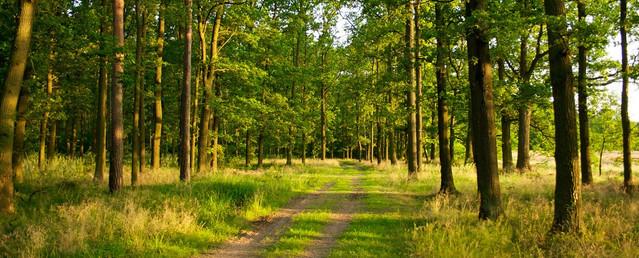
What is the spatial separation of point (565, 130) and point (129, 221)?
8.86 meters

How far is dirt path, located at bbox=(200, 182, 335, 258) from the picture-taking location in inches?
320

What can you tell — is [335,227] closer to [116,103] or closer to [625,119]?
[116,103]

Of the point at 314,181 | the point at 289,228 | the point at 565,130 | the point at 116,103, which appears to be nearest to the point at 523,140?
the point at 314,181

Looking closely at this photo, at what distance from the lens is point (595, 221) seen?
31.1ft

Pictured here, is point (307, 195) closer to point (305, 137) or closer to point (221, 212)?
point (221, 212)

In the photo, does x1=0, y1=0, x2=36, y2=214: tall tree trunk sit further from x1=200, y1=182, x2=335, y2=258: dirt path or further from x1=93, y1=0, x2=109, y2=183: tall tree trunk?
x1=93, y1=0, x2=109, y2=183: tall tree trunk

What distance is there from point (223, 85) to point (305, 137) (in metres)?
15.5

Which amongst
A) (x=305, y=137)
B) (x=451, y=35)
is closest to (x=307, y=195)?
(x=451, y=35)

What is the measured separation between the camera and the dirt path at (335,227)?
8.20 metres

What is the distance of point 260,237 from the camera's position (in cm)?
954

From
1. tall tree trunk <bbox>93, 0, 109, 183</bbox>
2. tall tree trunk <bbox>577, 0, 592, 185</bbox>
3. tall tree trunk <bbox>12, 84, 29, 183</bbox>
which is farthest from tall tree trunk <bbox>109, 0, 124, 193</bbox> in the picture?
tall tree trunk <bbox>577, 0, 592, 185</bbox>

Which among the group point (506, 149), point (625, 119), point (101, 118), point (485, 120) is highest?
point (101, 118)

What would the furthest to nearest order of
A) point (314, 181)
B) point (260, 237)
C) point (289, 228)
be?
point (314, 181) < point (289, 228) < point (260, 237)

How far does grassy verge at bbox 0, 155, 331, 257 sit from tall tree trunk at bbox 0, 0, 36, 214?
814 millimetres
